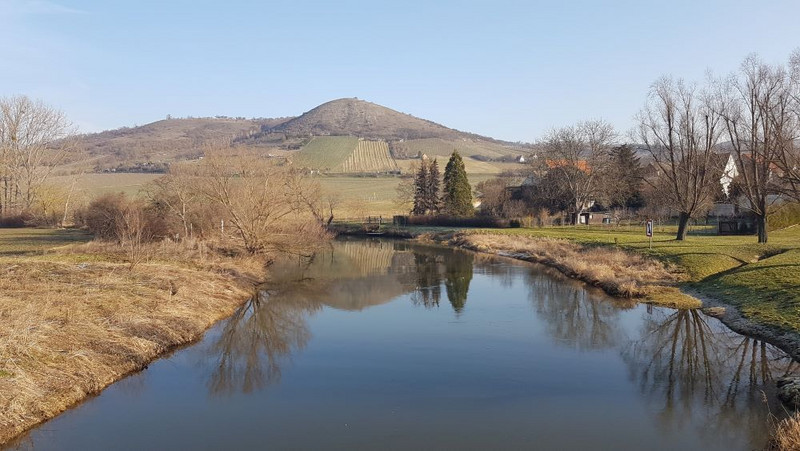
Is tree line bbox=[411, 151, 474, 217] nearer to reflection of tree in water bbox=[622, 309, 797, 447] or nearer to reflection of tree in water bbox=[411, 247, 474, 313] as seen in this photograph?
reflection of tree in water bbox=[411, 247, 474, 313]

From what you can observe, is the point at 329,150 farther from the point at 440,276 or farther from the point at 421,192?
the point at 440,276

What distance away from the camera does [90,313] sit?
16297 millimetres

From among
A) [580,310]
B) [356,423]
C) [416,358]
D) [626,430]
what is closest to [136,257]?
[416,358]

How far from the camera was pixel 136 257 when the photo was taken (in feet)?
78.3

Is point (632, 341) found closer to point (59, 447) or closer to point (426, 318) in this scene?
point (426, 318)

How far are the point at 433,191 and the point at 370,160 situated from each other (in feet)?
193

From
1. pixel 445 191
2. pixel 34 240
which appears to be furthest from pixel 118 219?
pixel 445 191

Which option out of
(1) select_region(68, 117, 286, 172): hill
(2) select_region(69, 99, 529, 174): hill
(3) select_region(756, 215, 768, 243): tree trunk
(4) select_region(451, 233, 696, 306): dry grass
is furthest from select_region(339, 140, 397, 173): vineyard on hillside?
(3) select_region(756, 215, 768, 243): tree trunk

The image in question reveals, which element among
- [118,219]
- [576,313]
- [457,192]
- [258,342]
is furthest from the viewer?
[457,192]

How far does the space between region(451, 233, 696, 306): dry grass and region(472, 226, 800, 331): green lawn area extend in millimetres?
1015

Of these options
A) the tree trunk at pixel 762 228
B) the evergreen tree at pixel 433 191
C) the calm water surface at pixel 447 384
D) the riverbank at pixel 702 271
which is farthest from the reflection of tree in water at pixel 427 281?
the evergreen tree at pixel 433 191

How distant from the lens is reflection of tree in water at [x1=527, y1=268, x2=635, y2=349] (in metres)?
18.5

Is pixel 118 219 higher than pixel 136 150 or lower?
lower

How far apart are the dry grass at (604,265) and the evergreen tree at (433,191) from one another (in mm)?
21786
